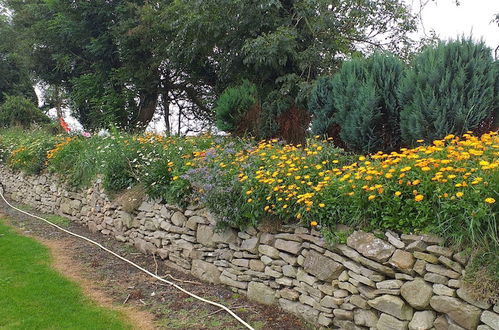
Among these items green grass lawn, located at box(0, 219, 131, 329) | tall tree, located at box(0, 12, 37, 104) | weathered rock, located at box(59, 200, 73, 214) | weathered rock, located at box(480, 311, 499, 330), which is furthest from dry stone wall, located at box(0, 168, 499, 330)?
tall tree, located at box(0, 12, 37, 104)

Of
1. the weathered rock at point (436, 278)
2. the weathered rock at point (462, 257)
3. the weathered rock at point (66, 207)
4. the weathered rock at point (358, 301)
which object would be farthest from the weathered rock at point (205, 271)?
the weathered rock at point (66, 207)

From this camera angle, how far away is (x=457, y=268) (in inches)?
107

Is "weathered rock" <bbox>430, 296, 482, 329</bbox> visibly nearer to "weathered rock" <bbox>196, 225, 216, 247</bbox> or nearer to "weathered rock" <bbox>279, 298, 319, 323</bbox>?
"weathered rock" <bbox>279, 298, 319, 323</bbox>

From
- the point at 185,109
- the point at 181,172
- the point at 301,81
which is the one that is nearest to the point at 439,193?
the point at 181,172

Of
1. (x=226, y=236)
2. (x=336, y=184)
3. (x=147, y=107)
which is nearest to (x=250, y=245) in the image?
(x=226, y=236)

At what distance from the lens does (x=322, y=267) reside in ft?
11.6

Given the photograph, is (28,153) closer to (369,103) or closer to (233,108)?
(233,108)

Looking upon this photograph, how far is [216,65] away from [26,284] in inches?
334

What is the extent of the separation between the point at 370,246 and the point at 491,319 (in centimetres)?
92

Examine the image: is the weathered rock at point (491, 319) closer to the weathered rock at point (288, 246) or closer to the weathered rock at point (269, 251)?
the weathered rock at point (288, 246)

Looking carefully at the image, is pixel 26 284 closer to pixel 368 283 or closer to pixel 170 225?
pixel 170 225

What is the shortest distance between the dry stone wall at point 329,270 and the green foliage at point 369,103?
6.85ft

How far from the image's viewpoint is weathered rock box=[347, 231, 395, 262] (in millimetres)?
3088

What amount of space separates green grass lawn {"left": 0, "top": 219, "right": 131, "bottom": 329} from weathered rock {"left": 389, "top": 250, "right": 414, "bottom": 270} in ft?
8.01
